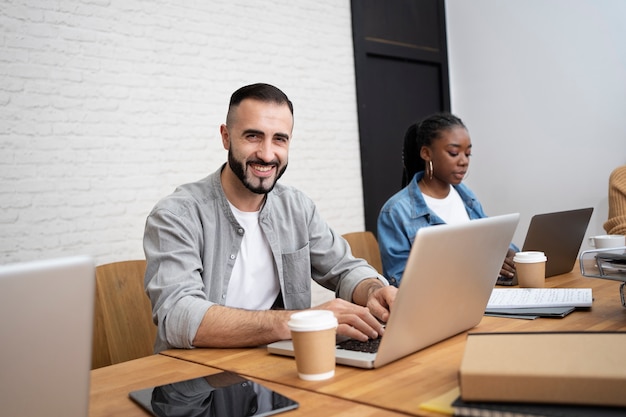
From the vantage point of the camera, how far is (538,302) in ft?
4.72

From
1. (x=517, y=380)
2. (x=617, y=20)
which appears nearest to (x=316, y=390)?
(x=517, y=380)

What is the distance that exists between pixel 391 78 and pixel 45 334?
4209mm

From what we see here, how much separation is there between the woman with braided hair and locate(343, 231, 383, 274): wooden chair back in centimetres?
38

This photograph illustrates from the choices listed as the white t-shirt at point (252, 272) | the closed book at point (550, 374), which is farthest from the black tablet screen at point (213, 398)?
the white t-shirt at point (252, 272)

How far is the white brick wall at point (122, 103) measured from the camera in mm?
2721

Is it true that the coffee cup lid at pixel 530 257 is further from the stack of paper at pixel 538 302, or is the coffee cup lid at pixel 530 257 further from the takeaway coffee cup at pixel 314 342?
the takeaway coffee cup at pixel 314 342

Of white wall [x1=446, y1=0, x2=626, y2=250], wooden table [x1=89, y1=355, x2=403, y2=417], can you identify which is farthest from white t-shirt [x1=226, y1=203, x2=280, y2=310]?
white wall [x1=446, y1=0, x2=626, y2=250]

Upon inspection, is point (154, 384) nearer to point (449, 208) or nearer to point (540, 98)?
point (449, 208)

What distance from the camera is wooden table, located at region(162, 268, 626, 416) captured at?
0.89 meters

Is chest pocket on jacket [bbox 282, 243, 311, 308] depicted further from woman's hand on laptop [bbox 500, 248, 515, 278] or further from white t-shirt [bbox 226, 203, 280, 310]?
woman's hand on laptop [bbox 500, 248, 515, 278]

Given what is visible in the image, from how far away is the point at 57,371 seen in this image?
0.68m

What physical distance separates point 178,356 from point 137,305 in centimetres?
92

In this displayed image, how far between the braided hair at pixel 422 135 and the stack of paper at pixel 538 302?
Answer: 1283 mm

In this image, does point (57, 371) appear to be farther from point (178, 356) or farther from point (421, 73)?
point (421, 73)
